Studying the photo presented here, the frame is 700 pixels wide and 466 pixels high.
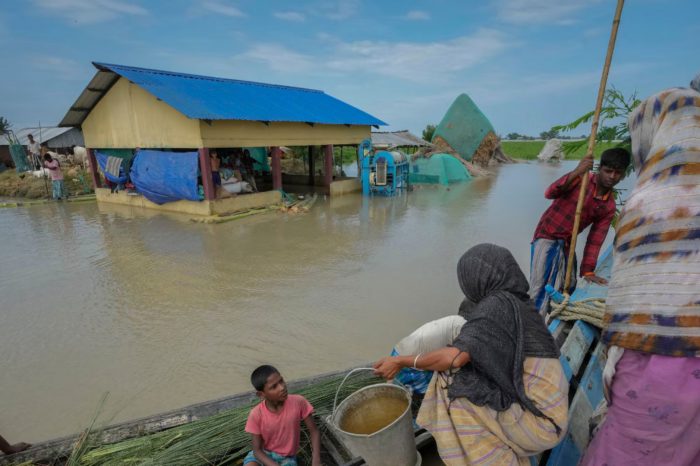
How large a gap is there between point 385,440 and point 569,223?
2532 mm

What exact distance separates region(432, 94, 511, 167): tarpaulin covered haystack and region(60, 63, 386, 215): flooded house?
1461cm

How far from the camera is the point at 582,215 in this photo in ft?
10.5

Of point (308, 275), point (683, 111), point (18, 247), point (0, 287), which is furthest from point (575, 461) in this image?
point (18, 247)

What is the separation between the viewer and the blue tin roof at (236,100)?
973 cm

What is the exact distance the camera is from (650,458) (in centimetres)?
134

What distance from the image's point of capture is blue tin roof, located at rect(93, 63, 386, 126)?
31.9ft

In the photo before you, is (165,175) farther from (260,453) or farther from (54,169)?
(260,453)

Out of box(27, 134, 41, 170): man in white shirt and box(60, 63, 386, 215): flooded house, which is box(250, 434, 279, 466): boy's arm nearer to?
box(60, 63, 386, 215): flooded house

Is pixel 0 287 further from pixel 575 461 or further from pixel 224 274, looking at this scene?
pixel 575 461

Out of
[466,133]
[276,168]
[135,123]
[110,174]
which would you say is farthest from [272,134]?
[466,133]

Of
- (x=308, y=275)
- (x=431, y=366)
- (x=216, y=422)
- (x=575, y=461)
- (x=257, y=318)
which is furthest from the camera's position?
(x=308, y=275)

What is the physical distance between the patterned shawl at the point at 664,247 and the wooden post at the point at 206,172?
388 inches

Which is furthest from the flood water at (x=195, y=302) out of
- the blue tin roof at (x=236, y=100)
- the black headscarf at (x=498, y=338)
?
the blue tin roof at (x=236, y=100)

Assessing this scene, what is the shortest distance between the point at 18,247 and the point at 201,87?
265 inches
